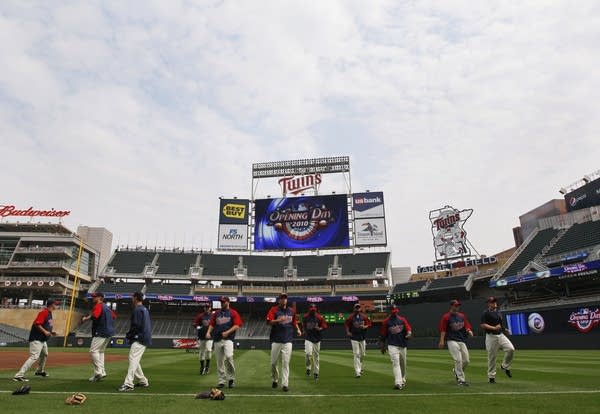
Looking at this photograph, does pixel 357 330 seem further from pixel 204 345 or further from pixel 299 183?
pixel 299 183

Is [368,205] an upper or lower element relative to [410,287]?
upper

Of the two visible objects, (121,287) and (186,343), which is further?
(121,287)

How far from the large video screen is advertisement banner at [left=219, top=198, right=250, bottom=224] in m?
1.85

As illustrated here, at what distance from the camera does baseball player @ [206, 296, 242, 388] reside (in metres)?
8.98

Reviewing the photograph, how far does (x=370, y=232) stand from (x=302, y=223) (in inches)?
370

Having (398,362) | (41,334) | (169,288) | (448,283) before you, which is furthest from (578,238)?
(169,288)

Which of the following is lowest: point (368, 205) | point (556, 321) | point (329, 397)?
point (329, 397)

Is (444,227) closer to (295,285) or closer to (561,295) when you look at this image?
(561,295)

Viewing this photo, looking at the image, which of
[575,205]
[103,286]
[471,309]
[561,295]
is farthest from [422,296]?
[103,286]

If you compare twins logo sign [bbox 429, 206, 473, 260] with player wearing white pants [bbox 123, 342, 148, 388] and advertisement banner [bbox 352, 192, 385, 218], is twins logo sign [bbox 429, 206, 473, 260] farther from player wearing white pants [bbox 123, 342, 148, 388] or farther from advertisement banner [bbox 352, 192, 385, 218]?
player wearing white pants [bbox 123, 342, 148, 388]

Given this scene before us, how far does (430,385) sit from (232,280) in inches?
1979

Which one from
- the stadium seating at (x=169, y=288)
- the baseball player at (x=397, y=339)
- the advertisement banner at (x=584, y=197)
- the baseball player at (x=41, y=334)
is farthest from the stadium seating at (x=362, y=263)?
the baseball player at (x=41, y=334)

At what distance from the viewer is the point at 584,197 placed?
46469mm

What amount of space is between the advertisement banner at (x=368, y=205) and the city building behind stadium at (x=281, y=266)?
0.46 ft
